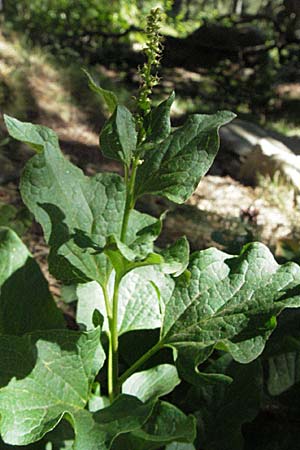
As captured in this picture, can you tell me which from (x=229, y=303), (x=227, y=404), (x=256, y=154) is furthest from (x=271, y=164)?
(x=229, y=303)

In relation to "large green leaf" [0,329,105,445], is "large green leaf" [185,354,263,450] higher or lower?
lower

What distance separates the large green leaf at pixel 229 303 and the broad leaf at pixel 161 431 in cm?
9

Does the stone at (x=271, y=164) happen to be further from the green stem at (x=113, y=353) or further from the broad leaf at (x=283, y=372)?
the green stem at (x=113, y=353)

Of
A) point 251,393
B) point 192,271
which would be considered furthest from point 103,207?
point 251,393

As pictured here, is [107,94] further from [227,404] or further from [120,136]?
[227,404]

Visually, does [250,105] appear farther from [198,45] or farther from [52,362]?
[52,362]

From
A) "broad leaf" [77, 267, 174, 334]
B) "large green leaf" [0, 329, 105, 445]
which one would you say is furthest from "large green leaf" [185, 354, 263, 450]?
"large green leaf" [0, 329, 105, 445]

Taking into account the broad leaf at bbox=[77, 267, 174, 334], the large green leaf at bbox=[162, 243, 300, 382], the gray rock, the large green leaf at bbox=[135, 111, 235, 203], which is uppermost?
the large green leaf at bbox=[135, 111, 235, 203]

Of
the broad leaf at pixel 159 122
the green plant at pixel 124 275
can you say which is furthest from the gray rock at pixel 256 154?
the broad leaf at pixel 159 122

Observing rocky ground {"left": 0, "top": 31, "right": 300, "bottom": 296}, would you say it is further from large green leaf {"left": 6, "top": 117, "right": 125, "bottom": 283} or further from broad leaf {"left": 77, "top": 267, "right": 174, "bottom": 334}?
large green leaf {"left": 6, "top": 117, "right": 125, "bottom": 283}

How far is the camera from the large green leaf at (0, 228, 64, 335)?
1086 millimetres

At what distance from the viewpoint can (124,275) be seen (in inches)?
35.2

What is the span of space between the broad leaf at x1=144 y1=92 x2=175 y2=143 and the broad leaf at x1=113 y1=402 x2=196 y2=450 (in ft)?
1.31

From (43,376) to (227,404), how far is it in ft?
1.46
